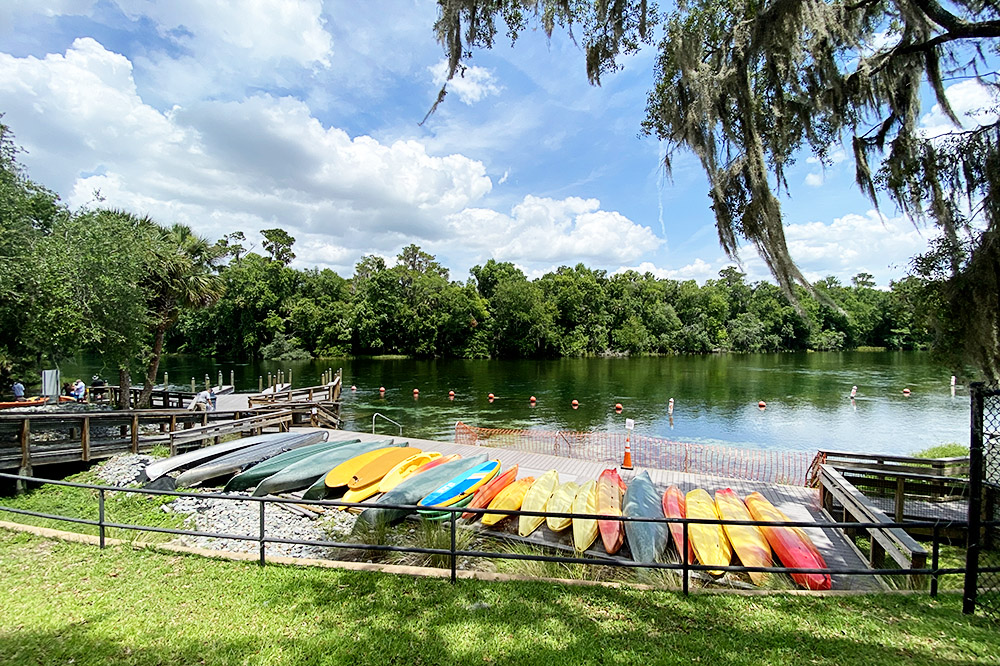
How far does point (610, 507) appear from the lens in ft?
26.9

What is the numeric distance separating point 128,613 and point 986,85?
1125cm

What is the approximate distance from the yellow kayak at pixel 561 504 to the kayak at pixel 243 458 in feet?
25.7

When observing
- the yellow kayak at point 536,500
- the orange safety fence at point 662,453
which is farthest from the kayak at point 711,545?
the orange safety fence at point 662,453

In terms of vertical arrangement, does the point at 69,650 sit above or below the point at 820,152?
below

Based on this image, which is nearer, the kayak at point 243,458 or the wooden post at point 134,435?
the kayak at point 243,458

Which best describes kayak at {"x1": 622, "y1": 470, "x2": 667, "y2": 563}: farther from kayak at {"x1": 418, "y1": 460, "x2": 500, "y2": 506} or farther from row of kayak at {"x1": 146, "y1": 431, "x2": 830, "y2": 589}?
kayak at {"x1": 418, "y1": 460, "x2": 500, "y2": 506}

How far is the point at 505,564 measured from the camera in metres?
6.11

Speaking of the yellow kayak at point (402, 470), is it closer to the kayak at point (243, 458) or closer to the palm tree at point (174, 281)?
the kayak at point (243, 458)

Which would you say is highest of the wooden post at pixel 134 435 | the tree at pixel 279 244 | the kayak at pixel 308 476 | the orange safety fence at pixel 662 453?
the tree at pixel 279 244

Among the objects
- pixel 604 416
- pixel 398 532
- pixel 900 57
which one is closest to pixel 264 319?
pixel 604 416

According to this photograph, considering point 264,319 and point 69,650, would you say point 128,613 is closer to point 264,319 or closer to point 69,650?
point 69,650

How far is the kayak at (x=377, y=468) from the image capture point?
31.8 feet

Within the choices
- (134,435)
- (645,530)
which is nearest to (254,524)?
(134,435)

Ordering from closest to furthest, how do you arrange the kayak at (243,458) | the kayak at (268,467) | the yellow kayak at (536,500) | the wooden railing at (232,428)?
the yellow kayak at (536,500), the kayak at (268,467), the kayak at (243,458), the wooden railing at (232,428)
